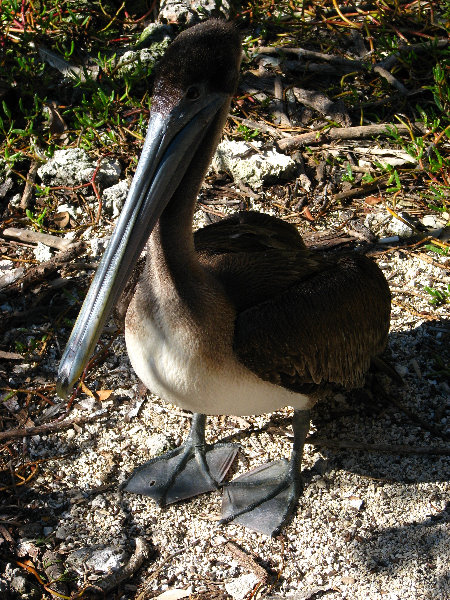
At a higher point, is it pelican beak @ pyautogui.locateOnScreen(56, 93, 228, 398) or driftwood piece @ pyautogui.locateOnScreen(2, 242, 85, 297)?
pelican beak @ pyautogui.locateOnScreen(56, 93, 228, 398)

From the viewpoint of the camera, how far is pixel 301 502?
10.5 ft

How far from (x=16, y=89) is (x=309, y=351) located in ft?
9.83

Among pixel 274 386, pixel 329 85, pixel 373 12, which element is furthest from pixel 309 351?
pixel 373 12

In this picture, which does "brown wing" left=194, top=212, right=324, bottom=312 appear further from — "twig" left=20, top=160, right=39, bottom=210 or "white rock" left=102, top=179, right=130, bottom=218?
"twig" left=20, top=160, right=39, bottom=210

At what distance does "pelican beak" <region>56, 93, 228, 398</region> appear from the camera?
2.44m

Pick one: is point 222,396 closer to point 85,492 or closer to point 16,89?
point 85,492

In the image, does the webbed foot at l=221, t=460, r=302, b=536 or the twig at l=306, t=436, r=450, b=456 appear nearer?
the webbed foot at l=221, t=460, r=302, b=536

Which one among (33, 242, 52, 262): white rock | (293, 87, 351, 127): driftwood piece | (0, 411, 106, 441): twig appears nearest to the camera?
(0, 411, 106, 441): twig

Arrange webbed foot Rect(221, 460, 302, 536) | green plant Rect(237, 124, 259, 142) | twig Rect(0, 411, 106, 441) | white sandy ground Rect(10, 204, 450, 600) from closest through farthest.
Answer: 1. white sandy ground Rect(10, 204, 450, 600)
2. webbed foot Rect(221, 460, 302, 536)
3. twig Rect(0, 411, 106, 441)
4. green plant Rect(237, 124, 259, 142)

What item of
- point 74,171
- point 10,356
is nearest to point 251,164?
point 74,171

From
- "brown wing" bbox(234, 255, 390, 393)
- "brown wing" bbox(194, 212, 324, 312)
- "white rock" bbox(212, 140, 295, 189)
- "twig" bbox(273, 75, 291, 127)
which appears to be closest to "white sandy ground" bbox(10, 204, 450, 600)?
"brown wing" bbox(234, 255, 390, 393)

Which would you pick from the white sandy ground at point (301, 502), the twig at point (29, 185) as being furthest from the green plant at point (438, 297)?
the twig at point (29, 185)

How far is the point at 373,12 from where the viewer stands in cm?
530

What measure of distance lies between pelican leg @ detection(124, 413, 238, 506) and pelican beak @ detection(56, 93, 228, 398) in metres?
0.90
